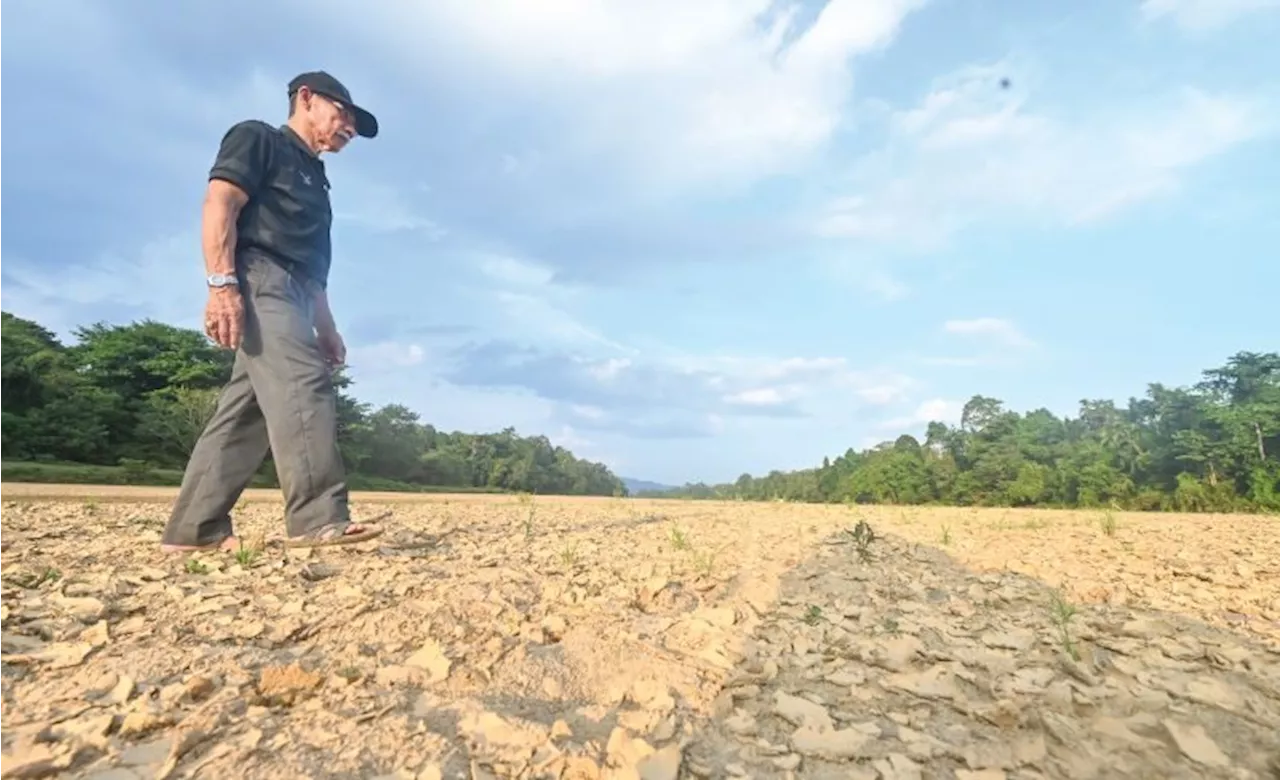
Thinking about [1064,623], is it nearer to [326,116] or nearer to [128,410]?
[326,116]

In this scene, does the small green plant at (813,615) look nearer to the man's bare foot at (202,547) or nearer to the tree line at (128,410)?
the man's bare foot at (202,547)

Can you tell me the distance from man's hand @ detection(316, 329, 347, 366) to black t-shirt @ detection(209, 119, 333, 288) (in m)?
0.38

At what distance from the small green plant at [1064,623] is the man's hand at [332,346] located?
3324mm

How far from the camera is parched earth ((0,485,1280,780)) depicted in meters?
Result: 1.34

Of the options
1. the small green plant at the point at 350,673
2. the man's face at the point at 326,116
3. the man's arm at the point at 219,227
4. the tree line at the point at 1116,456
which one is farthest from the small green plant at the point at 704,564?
the tree line at the point at 1116,456

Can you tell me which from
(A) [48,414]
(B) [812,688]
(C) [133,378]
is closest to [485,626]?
(B) [812,688]

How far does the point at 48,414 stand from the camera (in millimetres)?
24859

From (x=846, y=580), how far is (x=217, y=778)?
2319mm

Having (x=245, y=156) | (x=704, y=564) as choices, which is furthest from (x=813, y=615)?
(x=245, y=156)

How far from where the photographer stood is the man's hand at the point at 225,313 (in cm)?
299

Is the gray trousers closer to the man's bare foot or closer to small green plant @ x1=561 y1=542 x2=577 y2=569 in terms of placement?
the man's bare foot

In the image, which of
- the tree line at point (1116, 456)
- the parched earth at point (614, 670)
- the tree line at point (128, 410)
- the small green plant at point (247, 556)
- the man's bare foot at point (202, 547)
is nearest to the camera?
the parched earth at point (614, 670)

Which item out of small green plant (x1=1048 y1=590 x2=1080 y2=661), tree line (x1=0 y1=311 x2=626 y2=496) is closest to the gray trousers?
small green plant (x1=1048 y1=590 x2=1080 y2=661)

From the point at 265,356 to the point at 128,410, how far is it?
32.2 m
